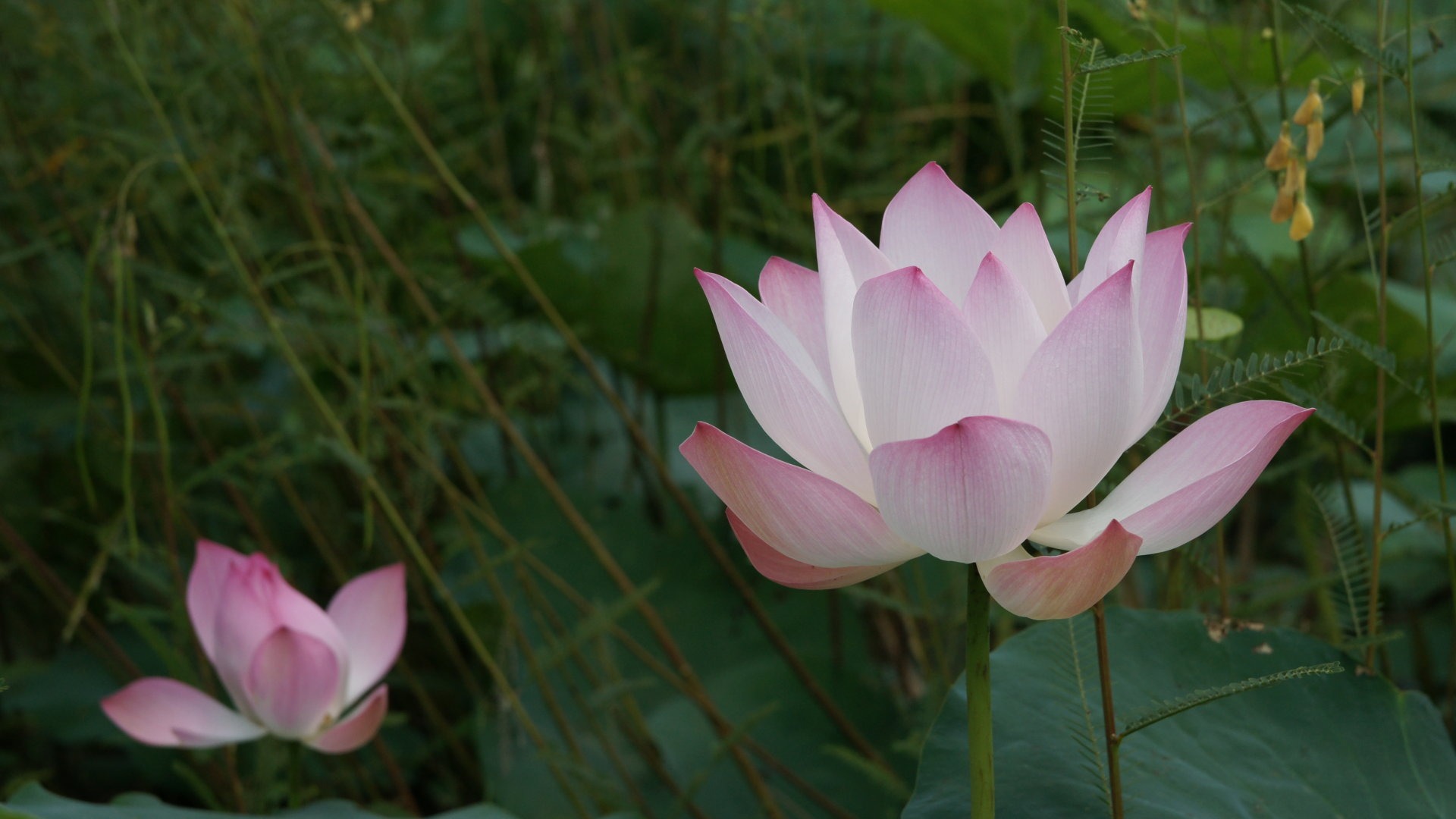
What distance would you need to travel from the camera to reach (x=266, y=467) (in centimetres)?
74

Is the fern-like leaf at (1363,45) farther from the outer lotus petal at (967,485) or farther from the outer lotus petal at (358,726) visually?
the outer lotus petal at (358,726)

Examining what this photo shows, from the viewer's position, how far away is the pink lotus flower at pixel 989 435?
11.7 inches

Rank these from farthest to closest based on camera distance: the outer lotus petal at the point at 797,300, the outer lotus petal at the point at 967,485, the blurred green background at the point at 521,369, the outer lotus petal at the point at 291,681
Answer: the blurred green background at the point at 521,369 → the outer lotus petal at the point at 291,681 → the outer lotus petal at the point at 797,300 → the outer lotus petal at the point at 967,485

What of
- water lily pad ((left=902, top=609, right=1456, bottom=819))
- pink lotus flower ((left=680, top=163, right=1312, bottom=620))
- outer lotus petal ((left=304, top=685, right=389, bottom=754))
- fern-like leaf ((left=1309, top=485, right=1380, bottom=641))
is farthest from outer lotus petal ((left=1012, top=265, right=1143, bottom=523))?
outer lotus petal ((left=304, top=685, right=389, bottom=754))

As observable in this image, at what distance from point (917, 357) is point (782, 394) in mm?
41

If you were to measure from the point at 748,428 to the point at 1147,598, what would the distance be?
0.44 meters

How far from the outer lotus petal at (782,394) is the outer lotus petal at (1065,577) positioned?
57 mm

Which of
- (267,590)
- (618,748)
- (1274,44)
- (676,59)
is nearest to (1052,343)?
(1274,44)

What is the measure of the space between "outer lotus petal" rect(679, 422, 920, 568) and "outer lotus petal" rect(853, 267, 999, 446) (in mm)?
33

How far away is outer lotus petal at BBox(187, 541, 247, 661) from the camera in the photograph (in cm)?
63

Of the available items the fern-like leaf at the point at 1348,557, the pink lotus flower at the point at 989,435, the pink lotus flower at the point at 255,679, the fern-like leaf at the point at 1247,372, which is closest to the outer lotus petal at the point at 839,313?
the pink lotus flower at the point at 989,435

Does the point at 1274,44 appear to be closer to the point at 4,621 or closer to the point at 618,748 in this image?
the point at 618,748

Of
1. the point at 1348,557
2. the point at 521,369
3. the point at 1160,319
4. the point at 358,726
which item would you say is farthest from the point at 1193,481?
the point at 521,369

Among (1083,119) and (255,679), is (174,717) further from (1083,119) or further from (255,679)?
(1083,119)
